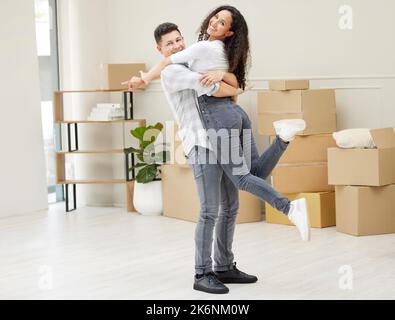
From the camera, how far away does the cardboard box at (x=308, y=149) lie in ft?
18.7

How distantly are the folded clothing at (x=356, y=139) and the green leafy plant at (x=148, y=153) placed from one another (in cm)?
162

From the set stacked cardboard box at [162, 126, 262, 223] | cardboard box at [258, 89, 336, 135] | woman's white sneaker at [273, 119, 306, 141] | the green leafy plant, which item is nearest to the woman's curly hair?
woman's white sneaker at [273, 119, 306, 141]

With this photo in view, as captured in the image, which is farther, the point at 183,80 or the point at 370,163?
the point at 370,163

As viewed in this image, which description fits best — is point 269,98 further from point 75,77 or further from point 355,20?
point 75,77

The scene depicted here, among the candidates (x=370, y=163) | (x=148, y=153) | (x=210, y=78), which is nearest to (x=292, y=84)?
(x=370, y=163)

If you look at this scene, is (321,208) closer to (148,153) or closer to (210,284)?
(148,153)

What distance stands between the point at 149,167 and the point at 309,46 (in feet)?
5.16

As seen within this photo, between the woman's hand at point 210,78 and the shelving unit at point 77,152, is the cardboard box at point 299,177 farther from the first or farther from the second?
the woman's hand at point 210,78

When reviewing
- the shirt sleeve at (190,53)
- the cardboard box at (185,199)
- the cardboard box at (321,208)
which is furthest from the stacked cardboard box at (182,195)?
the shirt sleeve at (190,53)

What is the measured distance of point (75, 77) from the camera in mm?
6910

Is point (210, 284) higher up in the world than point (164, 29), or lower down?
lower down

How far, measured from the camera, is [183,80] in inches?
140
